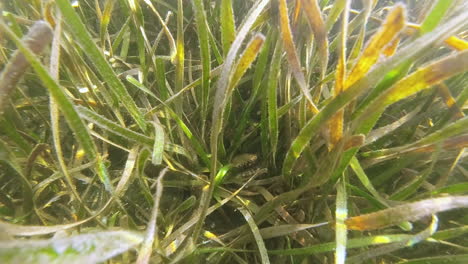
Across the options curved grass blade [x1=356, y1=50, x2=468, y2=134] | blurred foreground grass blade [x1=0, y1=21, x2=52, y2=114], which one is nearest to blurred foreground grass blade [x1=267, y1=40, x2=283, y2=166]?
curved grass blade [x1=356, y1=50, x2=468, y2=134]

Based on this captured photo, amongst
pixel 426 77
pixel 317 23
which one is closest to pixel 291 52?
pixel 317 23

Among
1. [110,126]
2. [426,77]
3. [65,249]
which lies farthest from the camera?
[110,126]

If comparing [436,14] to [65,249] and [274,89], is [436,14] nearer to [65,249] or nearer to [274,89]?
[274,89]

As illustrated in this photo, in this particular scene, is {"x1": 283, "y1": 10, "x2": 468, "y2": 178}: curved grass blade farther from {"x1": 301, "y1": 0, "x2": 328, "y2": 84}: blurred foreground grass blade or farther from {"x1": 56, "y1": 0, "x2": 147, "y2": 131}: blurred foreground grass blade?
{"x1": 56, "y1": 0, "x2": 147, "y2": 131}: blurred foreground grass blade

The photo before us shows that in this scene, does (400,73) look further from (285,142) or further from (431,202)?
(285,142)

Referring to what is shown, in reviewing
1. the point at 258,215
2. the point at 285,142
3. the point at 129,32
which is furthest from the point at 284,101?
the point at 129,32

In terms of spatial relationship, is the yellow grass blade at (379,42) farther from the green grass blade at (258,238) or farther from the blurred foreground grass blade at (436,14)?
the green grass blade at (258,238)

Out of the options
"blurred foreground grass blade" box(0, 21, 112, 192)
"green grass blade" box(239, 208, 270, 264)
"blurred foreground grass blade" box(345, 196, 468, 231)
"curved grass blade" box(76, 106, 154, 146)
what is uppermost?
"curved grass blade" box(76, 106, 154, 146)
